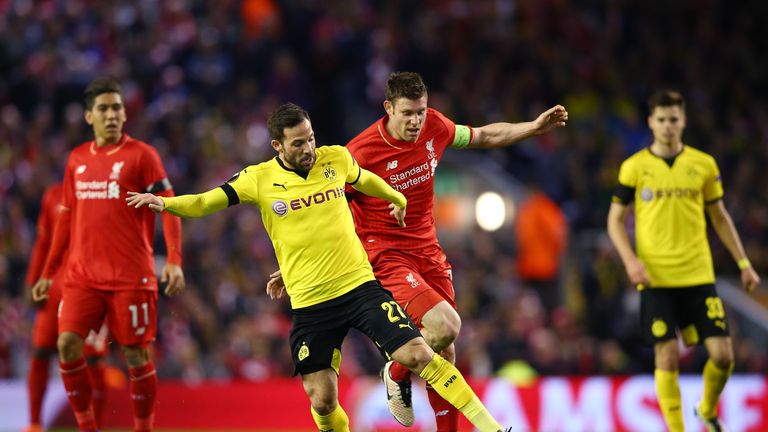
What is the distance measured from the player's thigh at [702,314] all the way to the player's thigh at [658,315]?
11 cm

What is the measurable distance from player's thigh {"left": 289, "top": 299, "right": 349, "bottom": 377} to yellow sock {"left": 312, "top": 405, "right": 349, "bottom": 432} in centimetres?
34

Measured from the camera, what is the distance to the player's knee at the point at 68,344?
9.87 m

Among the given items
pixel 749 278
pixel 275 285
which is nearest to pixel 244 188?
pixel 275 285

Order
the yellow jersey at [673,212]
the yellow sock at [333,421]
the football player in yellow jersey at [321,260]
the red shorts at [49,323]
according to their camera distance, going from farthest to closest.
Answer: the red shorts at [49,323], the yellow jersey at [673,212], the yellow sock at [333,421], the football player in yellow jersey at [321,260]

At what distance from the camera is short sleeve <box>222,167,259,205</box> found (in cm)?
854

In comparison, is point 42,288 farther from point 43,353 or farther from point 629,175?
point 629,175

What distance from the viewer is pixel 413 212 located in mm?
9695

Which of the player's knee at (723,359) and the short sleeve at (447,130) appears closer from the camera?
the short sleeve at (447,130)

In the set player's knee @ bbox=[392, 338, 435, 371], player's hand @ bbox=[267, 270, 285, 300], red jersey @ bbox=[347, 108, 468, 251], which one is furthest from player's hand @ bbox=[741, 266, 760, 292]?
player's hand @ bbox=[267, 270, 285, 300]

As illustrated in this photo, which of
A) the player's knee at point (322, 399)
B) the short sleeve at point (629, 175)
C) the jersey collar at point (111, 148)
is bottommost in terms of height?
the player's knee at point (322, 399)

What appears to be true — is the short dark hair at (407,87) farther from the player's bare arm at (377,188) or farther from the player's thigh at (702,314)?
the player's thigh at (702,314)

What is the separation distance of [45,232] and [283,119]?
386cm

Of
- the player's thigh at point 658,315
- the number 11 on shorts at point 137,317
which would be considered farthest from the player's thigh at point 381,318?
the player's thigh at point 658,315

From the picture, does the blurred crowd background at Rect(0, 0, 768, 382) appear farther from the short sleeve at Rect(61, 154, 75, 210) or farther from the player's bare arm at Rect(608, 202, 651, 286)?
the short sleeve at Rect(61, 154, 75, 210)
